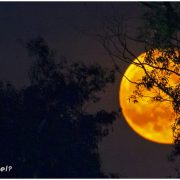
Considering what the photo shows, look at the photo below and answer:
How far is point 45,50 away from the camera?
4581cm

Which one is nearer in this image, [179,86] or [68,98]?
[179,86]

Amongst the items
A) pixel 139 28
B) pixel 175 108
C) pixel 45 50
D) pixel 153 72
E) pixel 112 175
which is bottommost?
pixel 112 175

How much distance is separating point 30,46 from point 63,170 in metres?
9.32

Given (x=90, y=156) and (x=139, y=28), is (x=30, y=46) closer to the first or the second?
(x=90, y=156)

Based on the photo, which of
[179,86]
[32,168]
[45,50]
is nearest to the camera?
[179,86]

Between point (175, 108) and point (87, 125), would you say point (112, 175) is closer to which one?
point (87, 125)

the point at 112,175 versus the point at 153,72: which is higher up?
the point at 153,72

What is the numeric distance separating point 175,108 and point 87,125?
17861mm

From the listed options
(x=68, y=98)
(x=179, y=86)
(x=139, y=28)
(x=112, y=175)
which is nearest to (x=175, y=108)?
(x=179, y=86)

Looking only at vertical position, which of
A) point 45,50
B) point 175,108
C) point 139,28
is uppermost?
point 45,50

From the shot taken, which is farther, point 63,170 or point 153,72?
point 63,170

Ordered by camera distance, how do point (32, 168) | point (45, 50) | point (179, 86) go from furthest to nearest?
point (45, 50), point (32, 168), point (179, 86)

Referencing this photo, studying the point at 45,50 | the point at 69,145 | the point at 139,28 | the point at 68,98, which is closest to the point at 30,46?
the point at 45,50

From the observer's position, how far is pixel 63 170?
1727 inches
